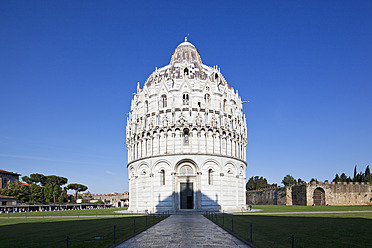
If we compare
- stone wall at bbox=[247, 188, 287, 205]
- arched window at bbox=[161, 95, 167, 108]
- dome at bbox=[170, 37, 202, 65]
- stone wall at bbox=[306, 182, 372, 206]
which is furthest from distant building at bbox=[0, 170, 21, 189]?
stone wall at bbox=[306, 182, 372, 206]

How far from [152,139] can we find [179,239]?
39.8 m

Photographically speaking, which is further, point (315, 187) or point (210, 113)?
point (315, 187)

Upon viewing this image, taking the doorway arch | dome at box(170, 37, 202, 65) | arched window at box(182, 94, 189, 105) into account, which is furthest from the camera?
the doorway arch

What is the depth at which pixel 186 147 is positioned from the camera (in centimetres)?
5678

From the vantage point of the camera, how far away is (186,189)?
56.0m

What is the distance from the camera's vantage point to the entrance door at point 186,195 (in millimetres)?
55906

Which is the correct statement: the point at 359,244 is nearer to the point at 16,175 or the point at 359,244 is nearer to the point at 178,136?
the point at 178,136

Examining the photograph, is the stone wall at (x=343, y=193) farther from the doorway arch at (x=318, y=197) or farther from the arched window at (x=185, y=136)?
the arched window at (x=185, y=136)

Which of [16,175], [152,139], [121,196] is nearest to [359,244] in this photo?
[152,139]

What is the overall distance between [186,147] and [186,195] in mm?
8181

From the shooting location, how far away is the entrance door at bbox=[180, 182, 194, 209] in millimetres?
55906

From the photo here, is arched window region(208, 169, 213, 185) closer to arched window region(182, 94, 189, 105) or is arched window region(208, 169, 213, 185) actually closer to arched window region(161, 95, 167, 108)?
arched window region(182, 94, 189, 105)

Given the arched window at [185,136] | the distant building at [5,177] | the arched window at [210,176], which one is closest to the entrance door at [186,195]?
the arched window at [210,176]

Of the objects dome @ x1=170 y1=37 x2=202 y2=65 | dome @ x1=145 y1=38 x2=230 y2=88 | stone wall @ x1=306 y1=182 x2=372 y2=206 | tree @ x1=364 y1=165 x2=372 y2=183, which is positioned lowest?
stone wall @ x1=306 y1=182 x2=372 y2=206
